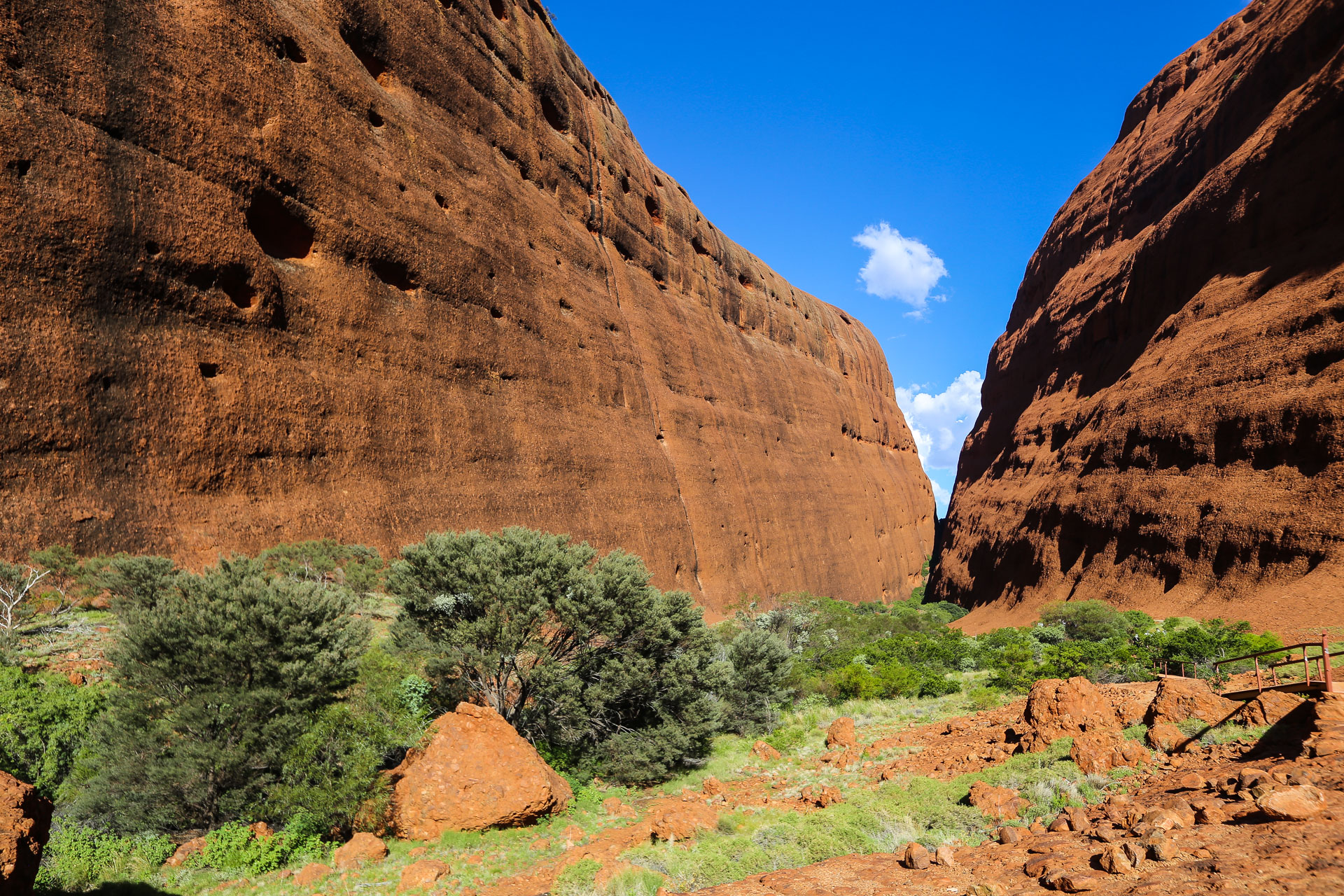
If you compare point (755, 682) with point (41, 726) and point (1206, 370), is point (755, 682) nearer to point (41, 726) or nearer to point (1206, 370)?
point (41, 726)

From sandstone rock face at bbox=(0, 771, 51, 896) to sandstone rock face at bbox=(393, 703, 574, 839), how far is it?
146 inches

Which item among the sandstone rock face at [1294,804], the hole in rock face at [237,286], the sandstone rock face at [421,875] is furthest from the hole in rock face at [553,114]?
the sandstone rock face at [1294,804]

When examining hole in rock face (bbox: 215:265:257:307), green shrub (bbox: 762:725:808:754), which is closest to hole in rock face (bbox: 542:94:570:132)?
hole in rock face (bbox: 215:265:257:307)

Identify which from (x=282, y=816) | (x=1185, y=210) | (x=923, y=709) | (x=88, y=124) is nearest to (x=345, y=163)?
(x=88, y=124)

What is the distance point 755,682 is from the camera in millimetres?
13625

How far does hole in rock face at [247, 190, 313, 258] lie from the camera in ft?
46.6

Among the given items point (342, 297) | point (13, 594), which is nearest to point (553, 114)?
point (342, 297)

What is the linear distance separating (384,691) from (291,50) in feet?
51.0

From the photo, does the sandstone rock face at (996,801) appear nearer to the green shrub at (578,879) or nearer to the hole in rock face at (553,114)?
the green shrub at (578,879)

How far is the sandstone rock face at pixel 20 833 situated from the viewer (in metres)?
3.61

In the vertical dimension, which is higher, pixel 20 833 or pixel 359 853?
pixel 20 833

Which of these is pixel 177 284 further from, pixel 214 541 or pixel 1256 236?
pixel 1256 236

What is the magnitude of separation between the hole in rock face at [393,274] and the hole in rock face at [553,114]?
1072cm

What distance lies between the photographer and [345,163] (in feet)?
52.6
